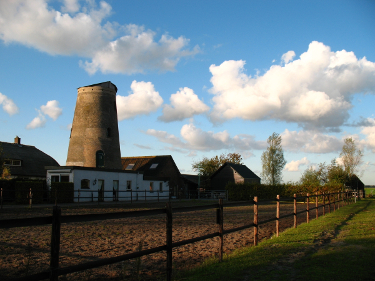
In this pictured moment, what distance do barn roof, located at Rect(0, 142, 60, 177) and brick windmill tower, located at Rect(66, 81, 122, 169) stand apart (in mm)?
6125

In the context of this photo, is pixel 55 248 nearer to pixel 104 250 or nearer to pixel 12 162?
pixel 104 250

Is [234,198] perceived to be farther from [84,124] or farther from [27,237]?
[27,237]

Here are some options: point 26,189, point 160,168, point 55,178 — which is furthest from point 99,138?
point 26,189

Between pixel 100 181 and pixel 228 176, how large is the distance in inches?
1121

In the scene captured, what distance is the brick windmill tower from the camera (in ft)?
119

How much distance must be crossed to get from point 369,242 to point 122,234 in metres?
6.73

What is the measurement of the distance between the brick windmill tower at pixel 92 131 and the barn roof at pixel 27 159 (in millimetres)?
6125

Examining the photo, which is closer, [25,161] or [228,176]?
[25,161]

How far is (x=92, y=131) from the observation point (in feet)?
119

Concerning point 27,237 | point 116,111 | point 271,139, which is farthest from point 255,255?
point 271,139

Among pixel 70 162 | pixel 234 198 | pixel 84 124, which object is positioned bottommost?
pixel 234 198

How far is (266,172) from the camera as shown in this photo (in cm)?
5866

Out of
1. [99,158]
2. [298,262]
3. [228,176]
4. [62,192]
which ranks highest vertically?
[99,158]

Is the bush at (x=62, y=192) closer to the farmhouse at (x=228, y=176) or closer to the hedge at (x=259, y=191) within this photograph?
the hedge at (x=259, y=191)
